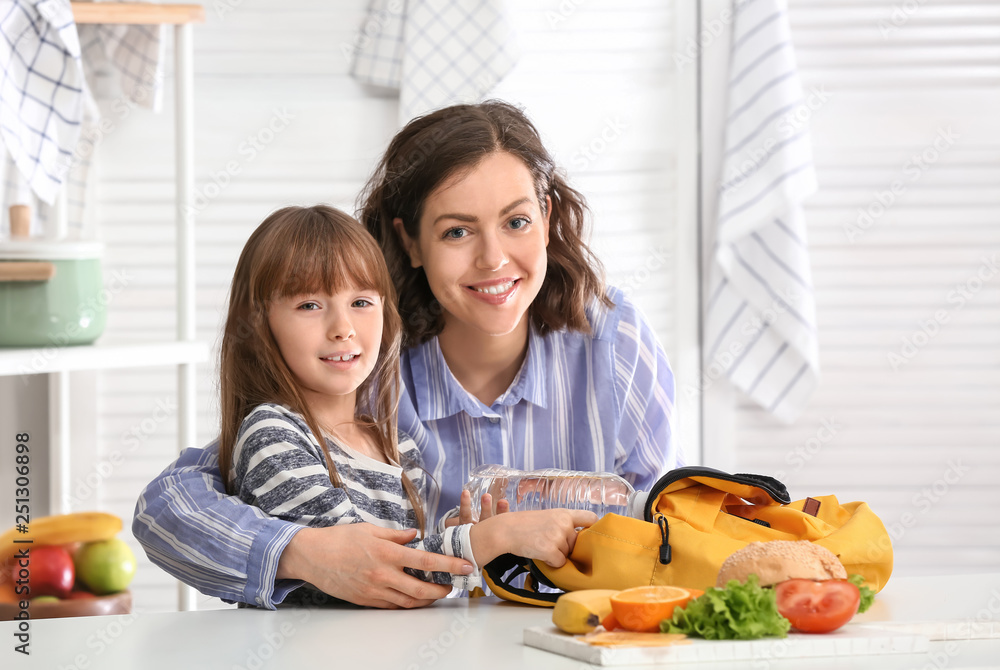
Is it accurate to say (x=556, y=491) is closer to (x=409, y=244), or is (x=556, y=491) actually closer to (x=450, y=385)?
(x=450, y=385)

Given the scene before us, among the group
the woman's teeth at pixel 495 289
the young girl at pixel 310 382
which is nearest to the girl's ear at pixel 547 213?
the woman's teeth at pixel 495 289

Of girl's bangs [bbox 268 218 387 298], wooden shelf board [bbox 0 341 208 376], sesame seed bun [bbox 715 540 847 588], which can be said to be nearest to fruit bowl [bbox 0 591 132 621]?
wooden shelf board [bbox 0 341 208 376]

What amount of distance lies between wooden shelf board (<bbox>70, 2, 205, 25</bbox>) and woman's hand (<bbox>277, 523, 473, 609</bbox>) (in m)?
1.02

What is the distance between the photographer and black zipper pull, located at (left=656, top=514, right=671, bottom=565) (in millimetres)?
795

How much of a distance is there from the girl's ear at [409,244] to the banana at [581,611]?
25.2 inches

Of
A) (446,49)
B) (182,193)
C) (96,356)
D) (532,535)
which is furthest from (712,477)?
(446,49)

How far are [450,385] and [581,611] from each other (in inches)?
23.1

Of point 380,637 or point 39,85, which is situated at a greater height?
point 39,85

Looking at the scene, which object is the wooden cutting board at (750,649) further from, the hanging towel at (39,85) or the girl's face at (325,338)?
the hanging towel at (39,85)

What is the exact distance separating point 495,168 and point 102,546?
93 cm

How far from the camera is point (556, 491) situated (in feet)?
3.45

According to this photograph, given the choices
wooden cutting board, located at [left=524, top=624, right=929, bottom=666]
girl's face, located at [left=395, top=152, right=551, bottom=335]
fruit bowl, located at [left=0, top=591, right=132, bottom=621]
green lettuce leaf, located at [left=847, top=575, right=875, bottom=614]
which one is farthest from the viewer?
fruit bowl, located at [left=0, top=591, right=132, bottom=621]

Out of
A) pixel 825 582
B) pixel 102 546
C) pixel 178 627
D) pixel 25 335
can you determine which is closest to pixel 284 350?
pixel 178 627

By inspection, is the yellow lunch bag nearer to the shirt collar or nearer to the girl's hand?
the girl's hand
